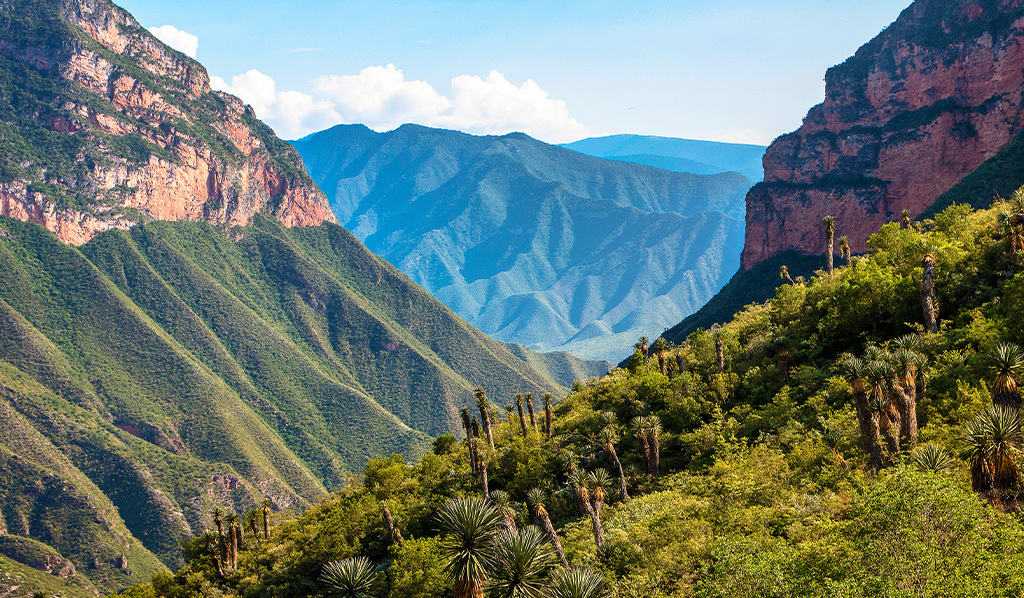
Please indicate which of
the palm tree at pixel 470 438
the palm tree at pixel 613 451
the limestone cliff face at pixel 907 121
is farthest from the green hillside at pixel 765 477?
the limestone cliff face at pixel 907 121

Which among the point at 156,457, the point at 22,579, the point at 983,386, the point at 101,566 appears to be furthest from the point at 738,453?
the point at 156,457

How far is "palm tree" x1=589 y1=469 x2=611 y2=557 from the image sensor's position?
4191cm

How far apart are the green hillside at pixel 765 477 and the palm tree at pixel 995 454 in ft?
0.28

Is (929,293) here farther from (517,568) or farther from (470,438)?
(470,438)

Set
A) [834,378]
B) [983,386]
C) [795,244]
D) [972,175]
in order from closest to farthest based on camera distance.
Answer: [983,386] < [834,378] < [972,175] < [795,244]

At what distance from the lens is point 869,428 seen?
125 ft

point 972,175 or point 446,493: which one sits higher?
point 972,175

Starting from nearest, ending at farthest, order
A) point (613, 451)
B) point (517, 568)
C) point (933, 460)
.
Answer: point (517, 568) → point (933, 460) → point (613, 451)

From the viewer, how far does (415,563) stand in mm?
53500

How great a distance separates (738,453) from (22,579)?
134 meters

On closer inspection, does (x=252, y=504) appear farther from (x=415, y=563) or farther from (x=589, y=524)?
(x=589, y=524)

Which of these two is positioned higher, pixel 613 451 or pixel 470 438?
pixel 470 438

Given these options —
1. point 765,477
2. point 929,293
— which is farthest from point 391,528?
point 929,293

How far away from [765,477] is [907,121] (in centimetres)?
16243
